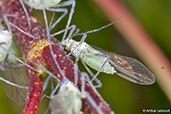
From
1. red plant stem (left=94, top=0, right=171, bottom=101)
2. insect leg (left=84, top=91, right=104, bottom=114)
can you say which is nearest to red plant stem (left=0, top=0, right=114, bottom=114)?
insect leg (left=84, top=91, right=104, bottom=114)

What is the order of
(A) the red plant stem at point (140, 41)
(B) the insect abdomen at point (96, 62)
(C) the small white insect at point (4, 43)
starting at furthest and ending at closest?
(A) the red plant stem at point (140, 41) → (B) the insect abdomen at point (96, 62) → (C) the small white insect at point (4, 43)

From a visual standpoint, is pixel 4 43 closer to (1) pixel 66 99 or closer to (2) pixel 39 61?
(2) pixel 39 61

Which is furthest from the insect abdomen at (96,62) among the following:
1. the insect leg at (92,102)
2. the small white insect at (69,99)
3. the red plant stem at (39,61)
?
the insect leg at (92,102)

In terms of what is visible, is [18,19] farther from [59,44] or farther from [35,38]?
[59,44]

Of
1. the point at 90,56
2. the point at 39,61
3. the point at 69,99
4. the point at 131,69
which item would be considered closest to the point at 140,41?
the point at 131,69

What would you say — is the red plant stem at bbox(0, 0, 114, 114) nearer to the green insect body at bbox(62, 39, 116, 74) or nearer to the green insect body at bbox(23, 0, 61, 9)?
the green insect body at bbox(23, 0, 61, 9)

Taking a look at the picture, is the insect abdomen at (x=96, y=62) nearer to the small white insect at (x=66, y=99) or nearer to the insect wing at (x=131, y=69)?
the insect wing at (x=131, y=69)
